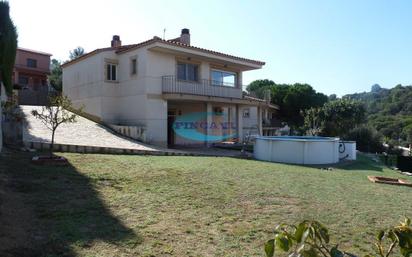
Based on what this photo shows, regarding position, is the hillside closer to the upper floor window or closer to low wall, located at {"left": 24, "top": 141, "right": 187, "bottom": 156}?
low wall, located at {"left": 24, "top": 141, "right": 187, "bottom": 156}

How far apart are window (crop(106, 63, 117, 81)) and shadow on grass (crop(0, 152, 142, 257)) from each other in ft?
49.0

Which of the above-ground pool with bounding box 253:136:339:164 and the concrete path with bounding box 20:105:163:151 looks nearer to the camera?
the concrete path with bounding box 20:105:163:151

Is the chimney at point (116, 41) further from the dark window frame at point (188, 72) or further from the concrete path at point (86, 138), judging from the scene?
the concrete path at point (86, 138)

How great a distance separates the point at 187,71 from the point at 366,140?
1809 cm

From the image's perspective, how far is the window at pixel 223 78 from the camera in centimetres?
2541

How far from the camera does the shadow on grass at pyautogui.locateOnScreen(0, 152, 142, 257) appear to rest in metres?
4.41

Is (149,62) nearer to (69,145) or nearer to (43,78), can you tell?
(69,145)

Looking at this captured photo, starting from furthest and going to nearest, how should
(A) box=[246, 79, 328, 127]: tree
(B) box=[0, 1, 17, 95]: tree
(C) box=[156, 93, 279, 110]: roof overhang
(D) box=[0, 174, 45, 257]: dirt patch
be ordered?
(A) box=[246, 79, 328, 127]: tree → (C) box=[156, 93, 279, 110]: roof overhang → (B) box=[0, 1, 17, 95]: tree → (D) box=[0, 174, 45, 257]: dirt patch

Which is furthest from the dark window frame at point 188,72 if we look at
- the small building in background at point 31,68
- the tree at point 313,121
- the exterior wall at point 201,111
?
the small building in background at point 31,68

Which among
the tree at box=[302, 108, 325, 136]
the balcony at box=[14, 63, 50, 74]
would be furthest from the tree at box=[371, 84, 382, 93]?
the balcony at box=[14, 63, 50, 74]

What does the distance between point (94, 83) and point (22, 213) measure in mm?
18539

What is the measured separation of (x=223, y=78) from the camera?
26250 mm

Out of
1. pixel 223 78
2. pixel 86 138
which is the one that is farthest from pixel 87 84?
pixel 223 78

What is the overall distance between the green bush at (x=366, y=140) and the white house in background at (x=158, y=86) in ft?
36.0
